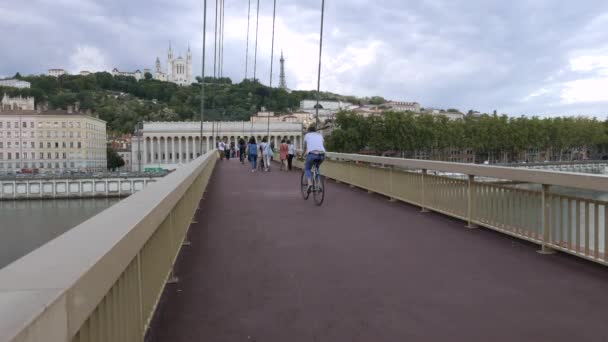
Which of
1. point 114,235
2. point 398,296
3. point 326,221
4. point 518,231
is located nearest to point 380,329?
point 398,296

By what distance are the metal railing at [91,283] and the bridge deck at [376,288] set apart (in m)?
0.72

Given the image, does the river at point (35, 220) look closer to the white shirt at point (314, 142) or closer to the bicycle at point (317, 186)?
the white shirt at point (314, 142)

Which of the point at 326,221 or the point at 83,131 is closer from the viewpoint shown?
the point at 326,221

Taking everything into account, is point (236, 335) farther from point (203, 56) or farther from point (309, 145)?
point (203, 56)

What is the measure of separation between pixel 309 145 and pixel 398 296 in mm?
8162

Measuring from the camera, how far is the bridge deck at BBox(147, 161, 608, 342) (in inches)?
155

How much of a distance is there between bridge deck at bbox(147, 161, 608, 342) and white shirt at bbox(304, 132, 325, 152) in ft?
13.2

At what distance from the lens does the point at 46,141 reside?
123 meters

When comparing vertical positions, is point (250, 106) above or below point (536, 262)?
above

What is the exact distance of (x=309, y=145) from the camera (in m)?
12.7

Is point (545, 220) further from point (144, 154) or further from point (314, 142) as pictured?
point (144, 154)

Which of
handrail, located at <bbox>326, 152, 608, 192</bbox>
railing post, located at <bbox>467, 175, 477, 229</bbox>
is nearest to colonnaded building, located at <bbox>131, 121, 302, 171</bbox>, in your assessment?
handrail, located at <bbox>326, 152, 608, 192</bbox>

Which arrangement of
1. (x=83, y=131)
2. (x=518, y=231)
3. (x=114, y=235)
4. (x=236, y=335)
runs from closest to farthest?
(x=114, y=235) → (x=236, y=335) → (x=518, y=231) → (x=83, y=131)

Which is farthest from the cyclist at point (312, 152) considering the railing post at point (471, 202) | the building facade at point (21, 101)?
the building facade at point (21, 101)
